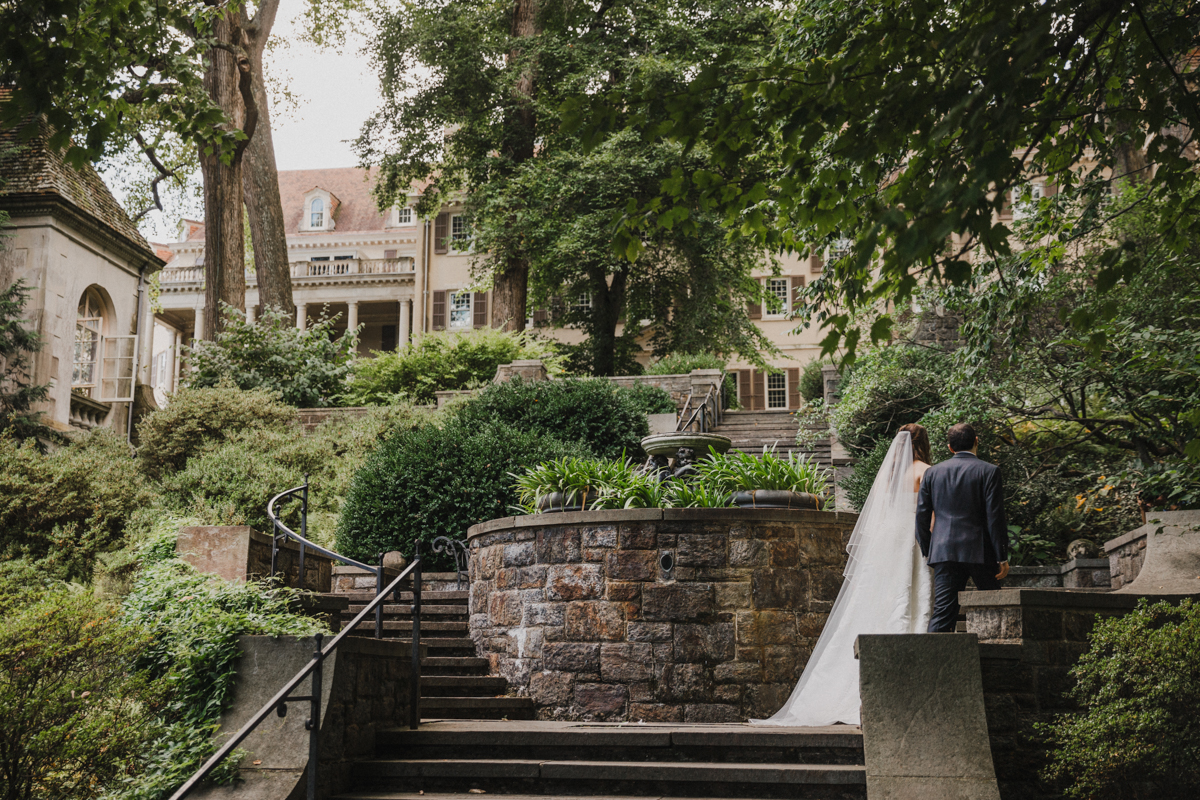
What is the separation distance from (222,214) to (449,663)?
15.2 m

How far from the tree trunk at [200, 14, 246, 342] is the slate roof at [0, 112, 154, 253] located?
179 cm

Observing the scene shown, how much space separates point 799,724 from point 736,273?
63.9ft

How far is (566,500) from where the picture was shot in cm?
868

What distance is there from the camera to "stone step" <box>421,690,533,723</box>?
7895 millimetres

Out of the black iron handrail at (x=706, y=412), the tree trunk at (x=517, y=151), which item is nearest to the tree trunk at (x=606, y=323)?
the tree trunk at (x=517, y=151)

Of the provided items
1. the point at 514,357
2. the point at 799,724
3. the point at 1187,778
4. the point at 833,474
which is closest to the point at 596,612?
the point at 799,724

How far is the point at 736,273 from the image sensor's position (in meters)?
25.6

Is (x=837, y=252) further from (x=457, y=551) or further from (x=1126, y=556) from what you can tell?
(x=457, y=551)

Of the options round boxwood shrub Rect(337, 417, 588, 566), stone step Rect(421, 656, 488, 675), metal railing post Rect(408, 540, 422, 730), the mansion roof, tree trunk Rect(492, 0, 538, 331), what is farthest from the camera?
the mansion roof

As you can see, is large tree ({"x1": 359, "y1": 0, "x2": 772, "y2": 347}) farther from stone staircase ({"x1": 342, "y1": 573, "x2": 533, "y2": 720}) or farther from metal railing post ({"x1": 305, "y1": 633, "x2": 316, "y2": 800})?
metal railing post ({"x1": 305, "y1": 633, "x2": 316, "y2": 800})

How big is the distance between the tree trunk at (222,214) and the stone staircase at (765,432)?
34.9ft

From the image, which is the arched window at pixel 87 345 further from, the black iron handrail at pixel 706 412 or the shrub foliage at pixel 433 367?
the black iron handrail at pixel 706 412

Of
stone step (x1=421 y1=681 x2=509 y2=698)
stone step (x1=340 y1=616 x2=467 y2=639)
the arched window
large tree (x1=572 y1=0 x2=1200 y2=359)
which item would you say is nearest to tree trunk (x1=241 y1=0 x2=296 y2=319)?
the arched window

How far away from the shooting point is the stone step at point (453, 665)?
27.9 feet
